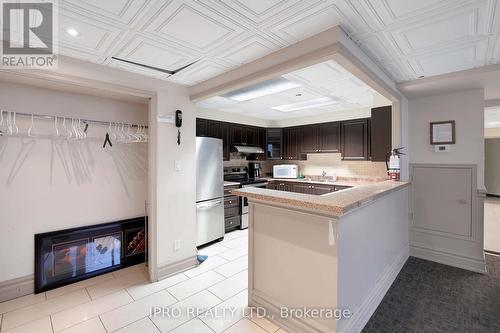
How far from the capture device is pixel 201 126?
4441 millimetres

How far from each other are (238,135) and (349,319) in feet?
13.2

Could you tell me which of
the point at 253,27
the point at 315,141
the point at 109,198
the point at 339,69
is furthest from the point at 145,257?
the point at 315,141

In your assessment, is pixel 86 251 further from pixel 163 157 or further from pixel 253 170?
pixel 253 170

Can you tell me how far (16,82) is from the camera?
2.30 m

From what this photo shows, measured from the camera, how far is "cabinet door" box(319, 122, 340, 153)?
16.3ft

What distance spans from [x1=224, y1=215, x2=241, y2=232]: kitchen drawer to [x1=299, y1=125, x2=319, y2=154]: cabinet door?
2.29m

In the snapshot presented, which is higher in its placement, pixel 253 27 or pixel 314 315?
pixel 253 27

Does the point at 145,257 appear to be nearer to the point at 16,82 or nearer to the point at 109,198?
the point at 109,198

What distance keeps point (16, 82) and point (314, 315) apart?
11.6ft

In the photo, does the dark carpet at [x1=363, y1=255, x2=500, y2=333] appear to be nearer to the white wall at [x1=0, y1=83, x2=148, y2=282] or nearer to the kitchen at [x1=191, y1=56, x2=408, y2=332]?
the kitchen at [x1=191, y1=56, x2=408, y2=332]

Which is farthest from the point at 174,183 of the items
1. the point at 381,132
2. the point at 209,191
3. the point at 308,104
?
the point at 381,132

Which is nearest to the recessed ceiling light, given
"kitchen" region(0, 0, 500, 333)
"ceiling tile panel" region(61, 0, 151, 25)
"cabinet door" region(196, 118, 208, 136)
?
"kitchen" region(0, 0, 500, 333)

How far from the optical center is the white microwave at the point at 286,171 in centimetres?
557

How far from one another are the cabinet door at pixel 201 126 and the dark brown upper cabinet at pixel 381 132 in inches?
117
